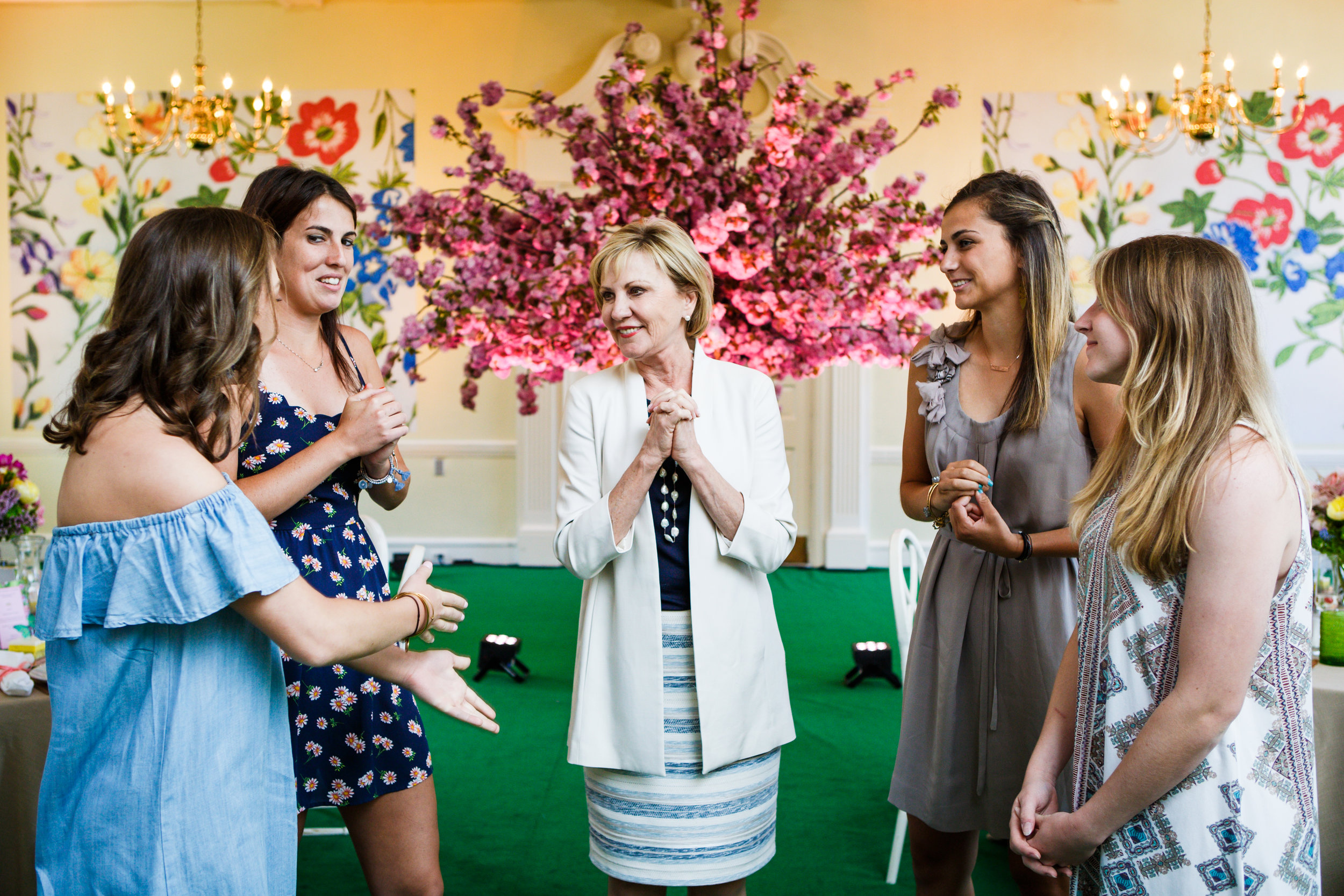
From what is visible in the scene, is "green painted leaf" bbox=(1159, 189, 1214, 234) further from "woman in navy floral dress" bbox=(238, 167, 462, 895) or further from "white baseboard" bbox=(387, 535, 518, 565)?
"woman in navy floral dress" bbox=(238, 167, 462, 895)

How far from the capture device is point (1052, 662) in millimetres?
1740

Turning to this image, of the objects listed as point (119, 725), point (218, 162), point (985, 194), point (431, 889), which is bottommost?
point (431, 889)

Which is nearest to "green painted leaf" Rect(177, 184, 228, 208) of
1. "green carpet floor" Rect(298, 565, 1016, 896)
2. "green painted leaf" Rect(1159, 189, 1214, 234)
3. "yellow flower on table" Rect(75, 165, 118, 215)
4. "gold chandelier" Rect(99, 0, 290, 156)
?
"gold chandelier" Rect(99, 0, 290, 156)

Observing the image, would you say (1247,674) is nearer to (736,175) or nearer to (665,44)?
(736,175)

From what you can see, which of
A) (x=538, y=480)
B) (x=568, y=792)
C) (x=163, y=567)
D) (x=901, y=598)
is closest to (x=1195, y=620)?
(x=163, y=567)

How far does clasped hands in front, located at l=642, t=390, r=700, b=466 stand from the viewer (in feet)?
5.45

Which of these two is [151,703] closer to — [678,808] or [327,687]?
[327,687]

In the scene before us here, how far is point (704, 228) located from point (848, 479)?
158 inches

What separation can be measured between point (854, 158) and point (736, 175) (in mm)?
384

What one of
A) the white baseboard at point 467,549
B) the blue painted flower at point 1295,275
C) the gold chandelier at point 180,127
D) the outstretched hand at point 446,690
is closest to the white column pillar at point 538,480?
the white baseboard at point 467,549

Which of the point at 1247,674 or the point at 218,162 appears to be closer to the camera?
the point at 1247,674

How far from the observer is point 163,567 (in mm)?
1120

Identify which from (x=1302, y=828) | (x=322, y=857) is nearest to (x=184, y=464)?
(x=1302, y=828)

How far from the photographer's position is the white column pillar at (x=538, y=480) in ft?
21.3
